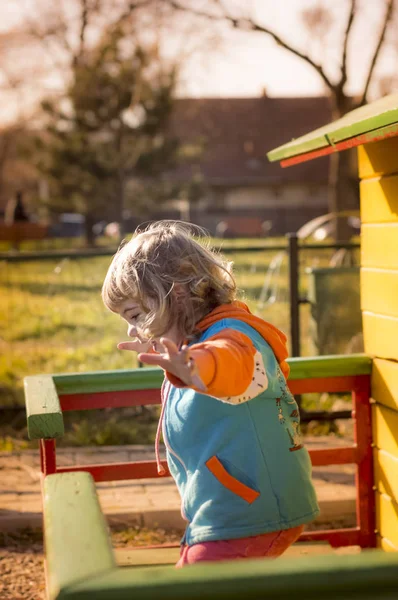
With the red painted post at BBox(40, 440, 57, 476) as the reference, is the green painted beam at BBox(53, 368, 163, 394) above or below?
above

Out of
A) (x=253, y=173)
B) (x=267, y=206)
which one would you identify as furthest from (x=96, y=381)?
(x=253, y=173)

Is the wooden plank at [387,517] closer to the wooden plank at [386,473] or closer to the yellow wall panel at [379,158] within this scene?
the wooden plank at [386,473]

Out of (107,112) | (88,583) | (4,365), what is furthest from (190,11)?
(107,112)

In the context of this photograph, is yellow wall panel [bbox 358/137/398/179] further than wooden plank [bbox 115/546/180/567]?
Yes

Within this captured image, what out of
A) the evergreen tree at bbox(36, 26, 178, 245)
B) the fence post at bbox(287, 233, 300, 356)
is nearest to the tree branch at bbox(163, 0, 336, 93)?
the fence post at bbox(287, 233, 300, 356)

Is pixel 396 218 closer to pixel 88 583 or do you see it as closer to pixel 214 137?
pixel 88 583

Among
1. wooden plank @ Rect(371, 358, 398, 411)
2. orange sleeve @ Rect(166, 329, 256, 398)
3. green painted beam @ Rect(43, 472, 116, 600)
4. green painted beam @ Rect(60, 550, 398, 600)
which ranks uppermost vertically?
orange sleeve @ Rect(166, 329, 256, 398)

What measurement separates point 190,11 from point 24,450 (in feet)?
29.0

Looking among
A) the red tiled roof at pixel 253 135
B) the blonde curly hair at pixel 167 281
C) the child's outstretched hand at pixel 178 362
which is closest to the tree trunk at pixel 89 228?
the red tiled roof at pixel 253 135

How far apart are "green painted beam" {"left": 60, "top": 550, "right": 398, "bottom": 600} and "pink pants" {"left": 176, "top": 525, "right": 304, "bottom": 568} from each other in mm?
888

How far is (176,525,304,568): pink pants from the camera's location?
1943 mm

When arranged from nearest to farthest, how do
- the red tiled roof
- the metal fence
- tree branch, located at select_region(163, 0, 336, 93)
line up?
the metal fence < tree branch, located at select_region(163, 0, 336, 93) < the red tiled roof

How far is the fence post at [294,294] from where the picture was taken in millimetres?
6012

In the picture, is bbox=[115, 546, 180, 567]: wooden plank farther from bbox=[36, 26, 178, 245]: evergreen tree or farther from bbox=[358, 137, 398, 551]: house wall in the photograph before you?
bbox=[36, 26, 178, 245]: evergreen tree
